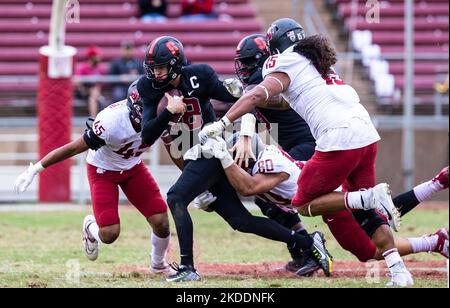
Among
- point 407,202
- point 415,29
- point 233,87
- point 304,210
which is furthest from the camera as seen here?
point 415,29

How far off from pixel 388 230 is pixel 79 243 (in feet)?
12.8

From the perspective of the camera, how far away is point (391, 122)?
49.6ft

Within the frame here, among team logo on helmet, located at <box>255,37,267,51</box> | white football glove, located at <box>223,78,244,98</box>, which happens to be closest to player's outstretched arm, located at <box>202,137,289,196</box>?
white football glove, located at <box>223,78,244,98</box>

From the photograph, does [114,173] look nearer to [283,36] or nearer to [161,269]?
[161,269]

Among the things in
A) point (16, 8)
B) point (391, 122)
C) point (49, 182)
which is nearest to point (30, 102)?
point (49, 182)

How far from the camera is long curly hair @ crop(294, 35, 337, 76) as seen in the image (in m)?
6.93

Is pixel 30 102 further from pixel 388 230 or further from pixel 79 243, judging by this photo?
pixel 388 230

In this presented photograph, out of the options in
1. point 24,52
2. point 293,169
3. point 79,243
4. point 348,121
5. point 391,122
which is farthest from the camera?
point 24,52

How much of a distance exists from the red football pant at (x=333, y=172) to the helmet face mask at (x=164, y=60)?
1.23m

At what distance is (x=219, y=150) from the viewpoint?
7.22m

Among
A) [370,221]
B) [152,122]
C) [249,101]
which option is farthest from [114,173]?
[370,221]

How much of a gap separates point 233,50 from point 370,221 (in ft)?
34.4

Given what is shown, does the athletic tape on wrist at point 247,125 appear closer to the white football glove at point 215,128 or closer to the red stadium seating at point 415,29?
the white football glove at point 215,128

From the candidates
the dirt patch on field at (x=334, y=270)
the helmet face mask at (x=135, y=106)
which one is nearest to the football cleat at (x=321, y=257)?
the dirt patch on field at (x=334, y=270)
